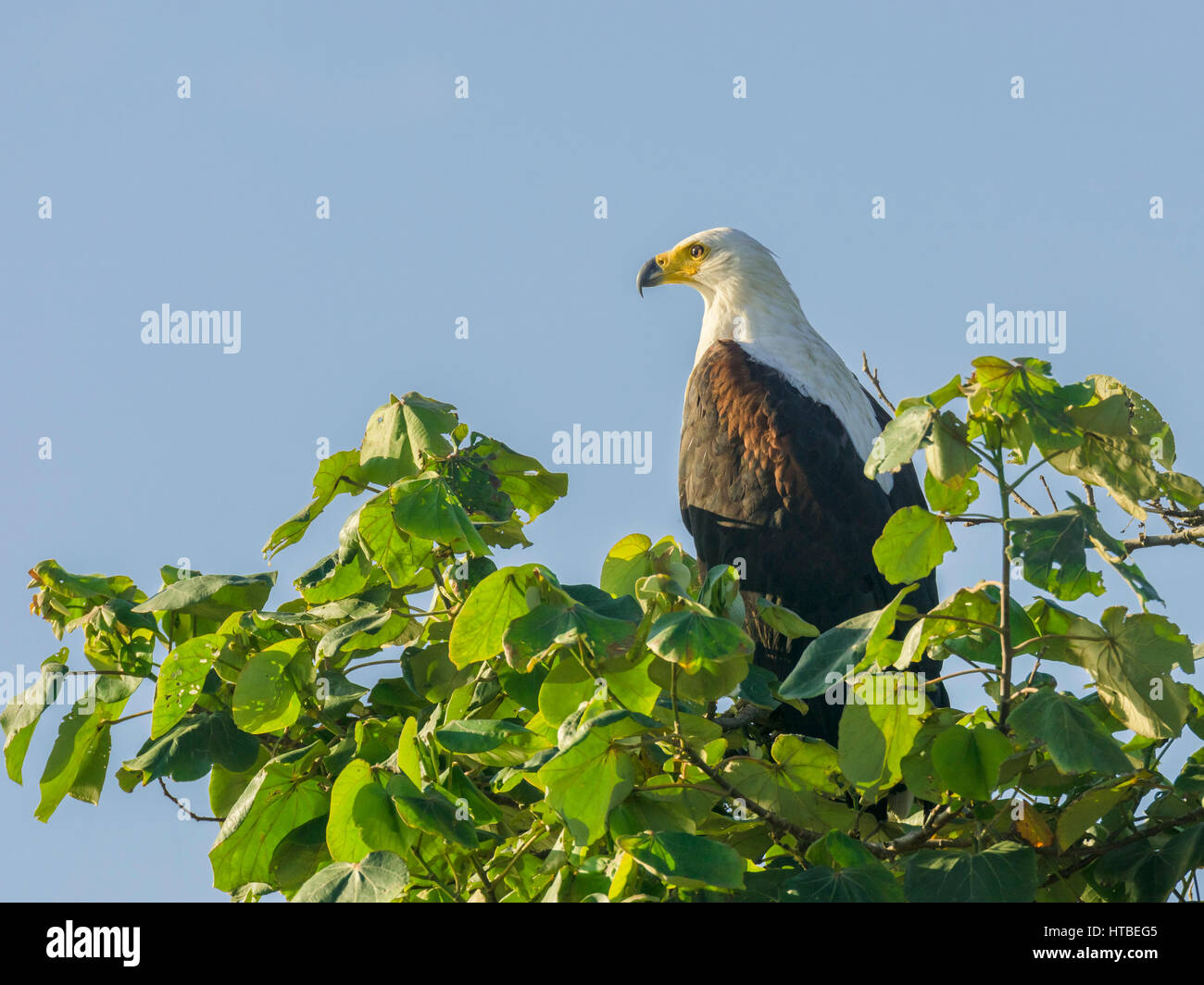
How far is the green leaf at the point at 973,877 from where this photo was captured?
2896 millimetres

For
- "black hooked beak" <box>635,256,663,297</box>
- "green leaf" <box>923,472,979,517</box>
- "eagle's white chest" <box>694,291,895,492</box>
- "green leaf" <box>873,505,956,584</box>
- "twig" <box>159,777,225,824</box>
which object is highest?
"black hooked beak" <box>635,256,663,297</box>

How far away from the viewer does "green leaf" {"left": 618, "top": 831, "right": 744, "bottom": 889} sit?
269 cm

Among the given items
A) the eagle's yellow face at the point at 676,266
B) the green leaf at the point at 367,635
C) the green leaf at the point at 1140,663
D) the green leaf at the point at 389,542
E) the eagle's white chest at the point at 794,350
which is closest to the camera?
the green leaf at the point at 1140,663

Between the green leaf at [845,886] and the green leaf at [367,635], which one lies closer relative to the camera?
the green leaf at [845,886]

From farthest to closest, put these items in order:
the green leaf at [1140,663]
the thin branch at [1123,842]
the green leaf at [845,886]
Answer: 1. the thin branch at [1123,842]
2. the green leaf at [1140,663]
3. the green leaf at [845,886]

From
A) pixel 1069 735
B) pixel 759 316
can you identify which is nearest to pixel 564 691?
pixel 1069 735

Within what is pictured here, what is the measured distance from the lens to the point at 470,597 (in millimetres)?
3184

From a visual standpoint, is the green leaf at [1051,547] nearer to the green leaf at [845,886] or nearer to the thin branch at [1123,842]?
the green leaf at [845,886]

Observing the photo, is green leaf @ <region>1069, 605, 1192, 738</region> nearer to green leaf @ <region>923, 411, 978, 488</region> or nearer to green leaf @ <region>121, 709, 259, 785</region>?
green leaf @ <region>923, 411, 978, 488</region>

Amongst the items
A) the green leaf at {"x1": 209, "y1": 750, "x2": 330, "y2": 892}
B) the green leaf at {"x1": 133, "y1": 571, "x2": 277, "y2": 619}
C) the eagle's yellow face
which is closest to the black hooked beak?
the eagle's yellow face

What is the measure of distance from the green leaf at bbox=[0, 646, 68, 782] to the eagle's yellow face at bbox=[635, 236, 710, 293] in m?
4.33

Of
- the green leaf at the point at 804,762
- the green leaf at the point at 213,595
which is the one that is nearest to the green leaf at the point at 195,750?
the green leaf at the point at 213,595

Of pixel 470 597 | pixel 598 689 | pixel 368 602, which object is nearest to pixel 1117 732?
pixel 598 689
